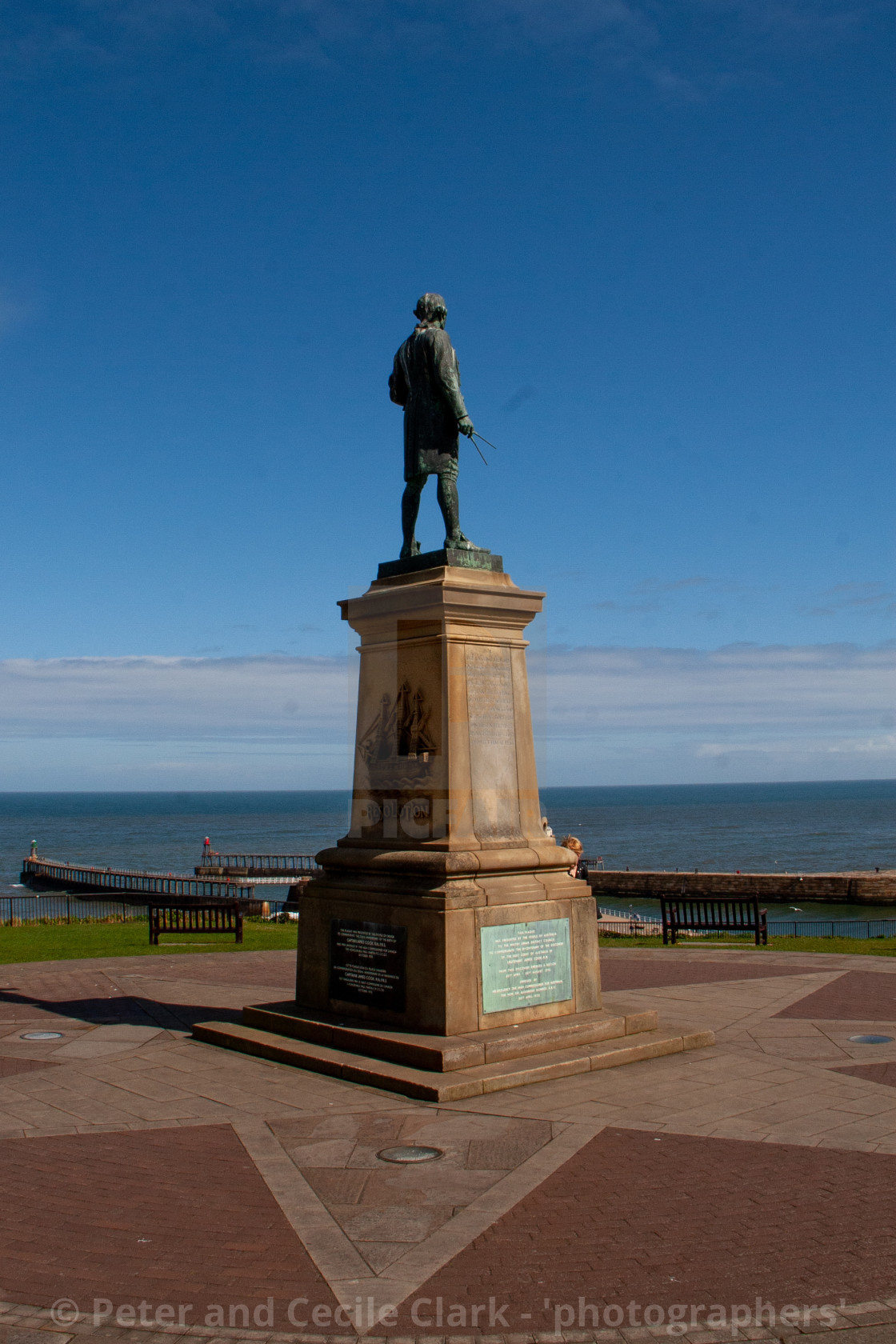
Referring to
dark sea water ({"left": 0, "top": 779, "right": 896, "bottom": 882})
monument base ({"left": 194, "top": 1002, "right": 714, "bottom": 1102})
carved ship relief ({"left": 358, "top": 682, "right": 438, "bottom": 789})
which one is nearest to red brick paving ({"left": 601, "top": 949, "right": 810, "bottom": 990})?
monument base ({"left": 194, "top": 1002, "right": 714, "bottom": 1102})

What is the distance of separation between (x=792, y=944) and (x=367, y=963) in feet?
35.7

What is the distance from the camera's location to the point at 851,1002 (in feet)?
38.8

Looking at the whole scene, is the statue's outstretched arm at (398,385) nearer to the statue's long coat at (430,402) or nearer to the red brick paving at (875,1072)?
the statue's long coat at (430,402)

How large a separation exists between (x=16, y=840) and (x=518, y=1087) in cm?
12784

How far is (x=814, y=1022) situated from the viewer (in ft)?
35.0

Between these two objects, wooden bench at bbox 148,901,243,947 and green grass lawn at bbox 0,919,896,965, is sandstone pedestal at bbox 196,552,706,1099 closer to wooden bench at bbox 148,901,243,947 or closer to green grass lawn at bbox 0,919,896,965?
green grass lawn at bbox 0,919,896,965

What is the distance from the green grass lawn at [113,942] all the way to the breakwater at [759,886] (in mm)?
37874

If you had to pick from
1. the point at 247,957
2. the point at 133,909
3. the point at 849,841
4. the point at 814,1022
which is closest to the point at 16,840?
the point at 133,909

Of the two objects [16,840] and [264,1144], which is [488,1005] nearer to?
[264,1144]

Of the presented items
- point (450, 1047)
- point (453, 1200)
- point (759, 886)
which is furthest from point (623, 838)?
point (453, 1200)

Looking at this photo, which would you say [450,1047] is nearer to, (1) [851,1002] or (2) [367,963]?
(2) [367,963]

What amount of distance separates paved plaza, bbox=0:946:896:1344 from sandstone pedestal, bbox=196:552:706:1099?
0.44m

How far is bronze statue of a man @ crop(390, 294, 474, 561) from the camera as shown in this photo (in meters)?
10.4

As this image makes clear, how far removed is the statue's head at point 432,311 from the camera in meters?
10.8
